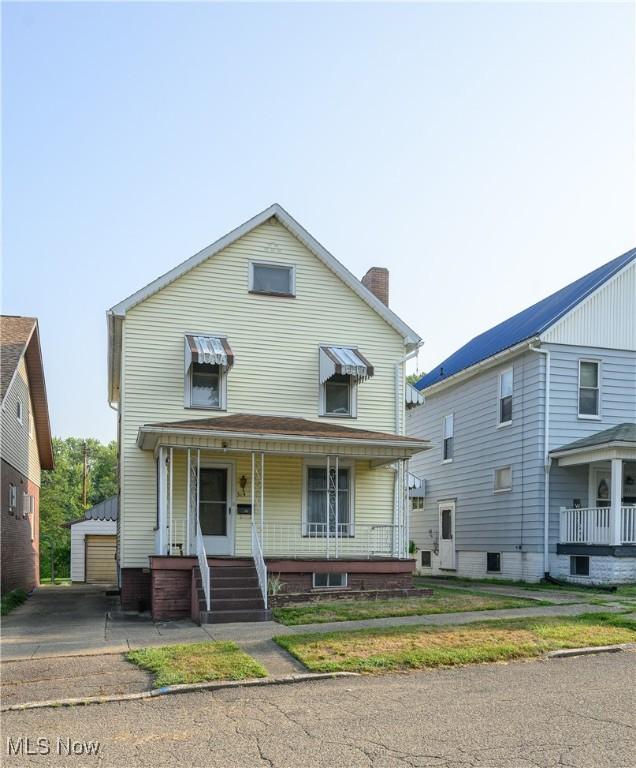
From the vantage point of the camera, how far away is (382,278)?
21.4 meters

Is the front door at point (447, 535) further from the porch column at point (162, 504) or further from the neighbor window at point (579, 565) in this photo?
the porch column at point (162, 504)

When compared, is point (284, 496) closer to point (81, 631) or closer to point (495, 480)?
point (81, 631)

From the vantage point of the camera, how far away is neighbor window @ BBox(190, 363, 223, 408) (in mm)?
18562

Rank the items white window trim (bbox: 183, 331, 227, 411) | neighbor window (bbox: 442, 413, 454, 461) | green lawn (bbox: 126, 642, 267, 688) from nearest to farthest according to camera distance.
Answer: green lawn (bbox: 126, 642, 267, 688), white window trim (bbox: 183, 331, 227, 411), neighbor window (bbox: 442, 413, 454, 461)

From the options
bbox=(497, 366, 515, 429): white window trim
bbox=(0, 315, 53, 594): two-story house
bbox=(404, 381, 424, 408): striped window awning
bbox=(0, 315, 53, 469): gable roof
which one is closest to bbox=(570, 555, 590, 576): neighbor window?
bbox=(497, 366, 515, 429): white window trim

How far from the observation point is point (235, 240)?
19250 millimetres

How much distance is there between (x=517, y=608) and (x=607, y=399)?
904 cm

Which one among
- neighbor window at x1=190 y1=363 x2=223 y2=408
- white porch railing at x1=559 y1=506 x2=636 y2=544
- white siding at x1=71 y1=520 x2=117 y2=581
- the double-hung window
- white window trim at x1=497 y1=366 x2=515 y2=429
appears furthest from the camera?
white siding at x1=71 y1=520 x2=117 y2=581

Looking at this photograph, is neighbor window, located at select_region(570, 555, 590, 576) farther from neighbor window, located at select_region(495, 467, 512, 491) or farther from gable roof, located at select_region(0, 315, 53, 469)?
gable roof, located at select_region(0, 315, 53, 469)

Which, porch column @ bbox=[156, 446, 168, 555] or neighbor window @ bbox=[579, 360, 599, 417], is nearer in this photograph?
porch column @ bbox=[156, 446, 168, 555]

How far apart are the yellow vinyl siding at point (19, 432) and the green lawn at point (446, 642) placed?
11.7m

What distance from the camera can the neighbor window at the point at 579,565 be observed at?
19.6m

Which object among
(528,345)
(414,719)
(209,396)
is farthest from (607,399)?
(414,719)

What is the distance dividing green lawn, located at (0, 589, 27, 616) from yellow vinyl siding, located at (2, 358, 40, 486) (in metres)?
3.33
